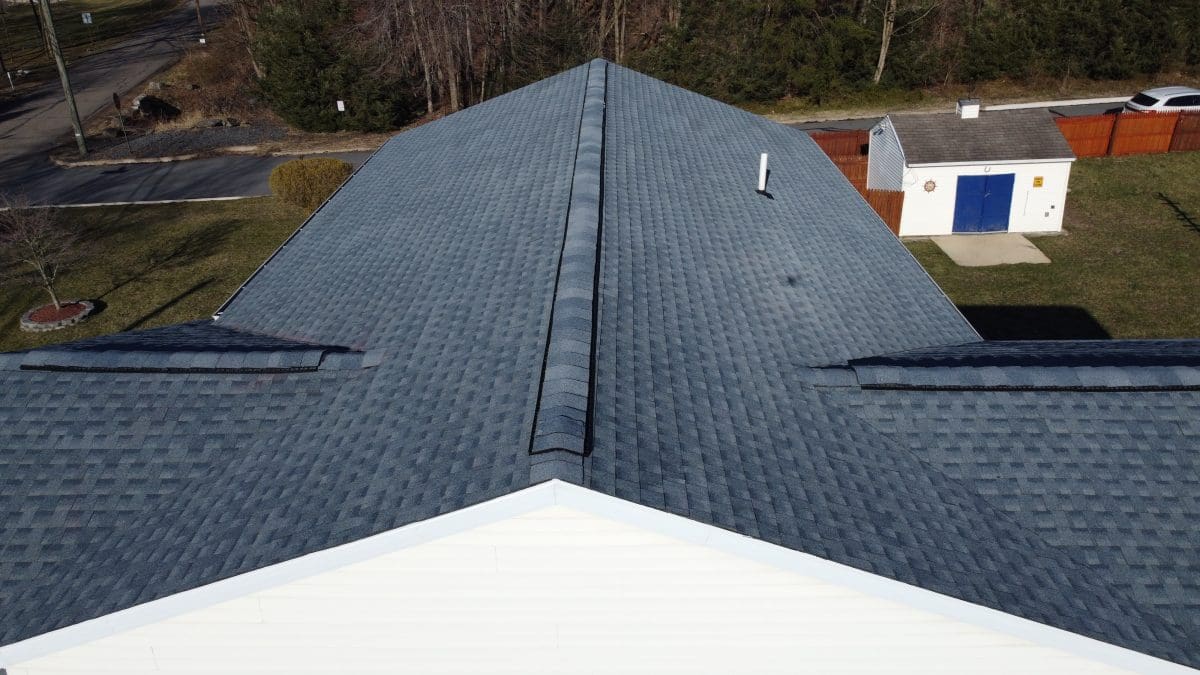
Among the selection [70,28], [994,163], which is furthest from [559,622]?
[70,28]

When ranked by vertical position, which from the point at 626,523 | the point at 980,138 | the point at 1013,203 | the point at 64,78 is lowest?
the point at 1013,203

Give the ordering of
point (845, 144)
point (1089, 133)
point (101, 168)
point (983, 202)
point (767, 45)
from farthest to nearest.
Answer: point (767, 45)
point (101, 168)
point (1089, 133)
point (845, 144)
point (983, 202)

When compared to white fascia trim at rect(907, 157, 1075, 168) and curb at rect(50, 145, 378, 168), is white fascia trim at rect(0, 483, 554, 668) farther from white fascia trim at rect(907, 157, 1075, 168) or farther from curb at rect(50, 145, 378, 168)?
curb at rect(50, 145, 378, 168)

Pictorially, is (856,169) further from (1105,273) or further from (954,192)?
(1105,273)

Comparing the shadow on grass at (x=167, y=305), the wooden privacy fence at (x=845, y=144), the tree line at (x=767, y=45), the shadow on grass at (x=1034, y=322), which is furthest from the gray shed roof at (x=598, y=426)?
the tree line at (x=767, y=45)

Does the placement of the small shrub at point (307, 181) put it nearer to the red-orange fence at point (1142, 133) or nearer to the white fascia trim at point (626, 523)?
the white fascia trim at point (626, 523)

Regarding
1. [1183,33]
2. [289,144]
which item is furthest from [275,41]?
[1183,33]

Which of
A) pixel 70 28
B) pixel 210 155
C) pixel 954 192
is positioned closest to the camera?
pixel 954 192

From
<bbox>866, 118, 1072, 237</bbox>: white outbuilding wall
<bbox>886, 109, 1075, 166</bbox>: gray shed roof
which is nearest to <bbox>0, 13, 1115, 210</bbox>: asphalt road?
<bbox>886, 109, 1075, 166</bbox>: gray shed roof
